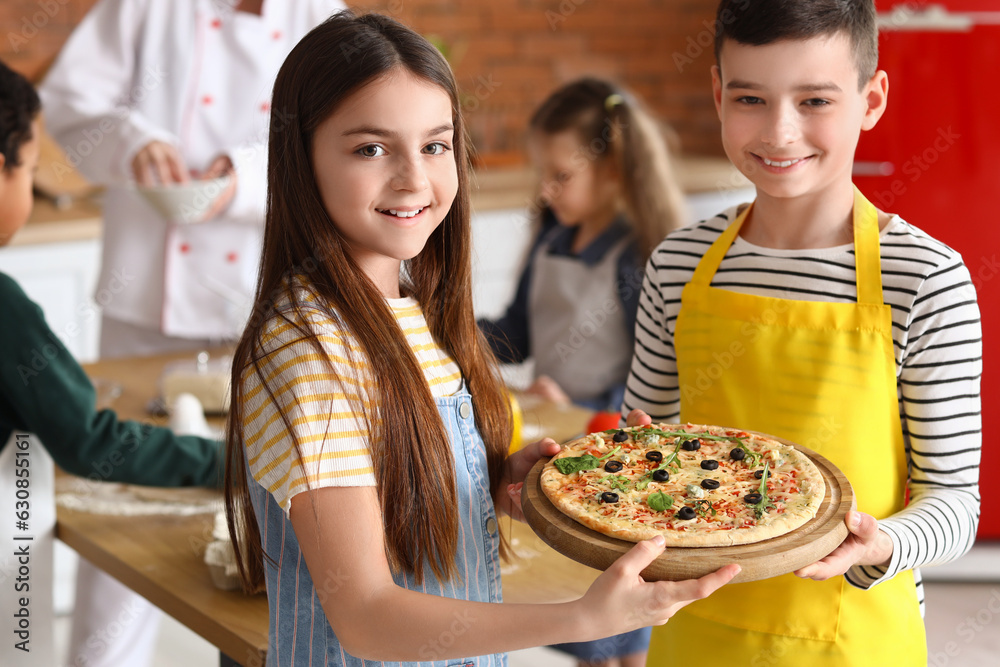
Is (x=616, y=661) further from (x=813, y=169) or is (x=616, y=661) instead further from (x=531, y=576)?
(x=813, y=169)

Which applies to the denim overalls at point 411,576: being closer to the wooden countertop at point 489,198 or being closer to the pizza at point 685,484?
the pizza at point 685,484

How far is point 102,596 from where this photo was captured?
5.86 feet

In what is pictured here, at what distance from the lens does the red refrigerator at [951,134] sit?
2730 millimetres

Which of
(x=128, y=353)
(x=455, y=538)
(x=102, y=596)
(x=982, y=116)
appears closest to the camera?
(x=455, y=538)

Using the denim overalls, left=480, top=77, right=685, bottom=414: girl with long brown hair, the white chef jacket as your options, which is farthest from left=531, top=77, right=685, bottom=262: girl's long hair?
the denim overalls

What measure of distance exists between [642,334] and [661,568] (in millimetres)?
481

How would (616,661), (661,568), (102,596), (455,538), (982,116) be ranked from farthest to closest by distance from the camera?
(982,116) → (616,661) → (102,596) → (455,538) → (661,568)

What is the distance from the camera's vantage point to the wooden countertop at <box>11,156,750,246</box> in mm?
3309

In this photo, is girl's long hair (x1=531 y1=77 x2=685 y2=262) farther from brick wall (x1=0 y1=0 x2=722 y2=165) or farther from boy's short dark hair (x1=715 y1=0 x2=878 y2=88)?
brick wall (x1=0 y1=0 x2=722 y2=165)

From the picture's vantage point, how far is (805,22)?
1.00m

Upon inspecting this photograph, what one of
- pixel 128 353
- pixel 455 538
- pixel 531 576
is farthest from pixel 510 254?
pixel 455 538

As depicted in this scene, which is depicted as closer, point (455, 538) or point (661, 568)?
point (661, 568)

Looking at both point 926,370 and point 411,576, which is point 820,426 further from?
point 411,576

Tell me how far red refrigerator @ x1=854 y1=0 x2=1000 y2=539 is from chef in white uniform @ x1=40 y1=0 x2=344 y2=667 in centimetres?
168
